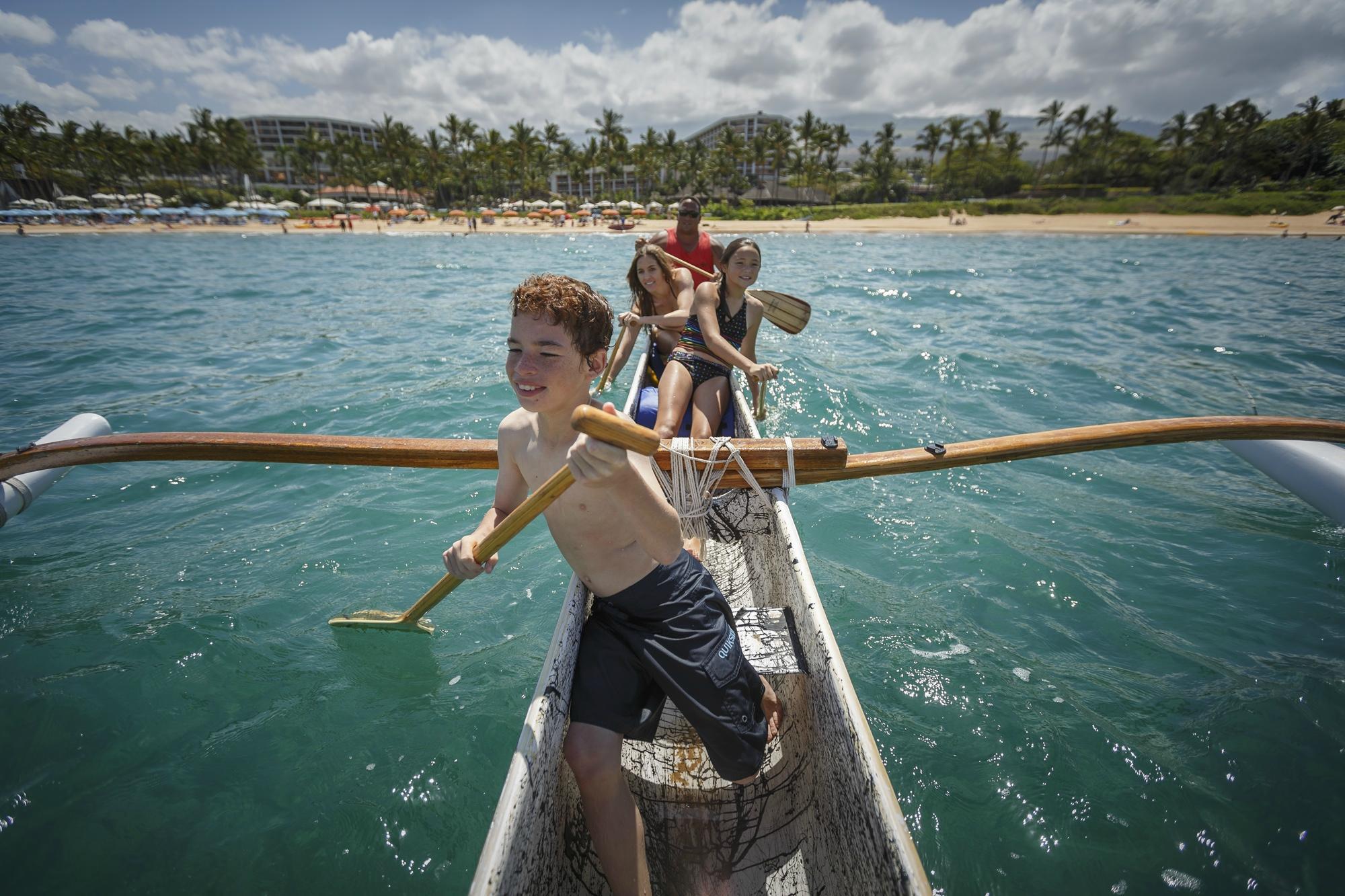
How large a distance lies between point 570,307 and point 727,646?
1439mm

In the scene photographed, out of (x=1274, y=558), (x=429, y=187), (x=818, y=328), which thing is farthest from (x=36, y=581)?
(x=429, y=187)

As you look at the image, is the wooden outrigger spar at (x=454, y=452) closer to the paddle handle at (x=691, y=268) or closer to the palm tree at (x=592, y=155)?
the paddle handle at (x=691, y=268)

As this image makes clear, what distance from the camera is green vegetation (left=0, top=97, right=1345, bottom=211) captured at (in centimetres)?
4709

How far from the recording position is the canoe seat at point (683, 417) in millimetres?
4953

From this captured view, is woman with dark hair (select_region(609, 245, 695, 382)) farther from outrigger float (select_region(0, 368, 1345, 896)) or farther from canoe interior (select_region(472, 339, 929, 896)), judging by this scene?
canoe interior (select_region(472, 339, 929, 896))

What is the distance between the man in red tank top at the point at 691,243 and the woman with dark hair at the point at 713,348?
1279 millimetres

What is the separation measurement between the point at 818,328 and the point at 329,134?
487 feet

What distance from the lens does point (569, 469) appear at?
173cm

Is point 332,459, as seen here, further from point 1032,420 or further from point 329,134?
point 329,134

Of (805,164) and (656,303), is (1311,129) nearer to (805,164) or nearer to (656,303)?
(805,164)

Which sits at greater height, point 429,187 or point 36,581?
point 429,187

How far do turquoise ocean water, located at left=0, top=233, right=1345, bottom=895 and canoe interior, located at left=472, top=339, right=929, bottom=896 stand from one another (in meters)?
0.83

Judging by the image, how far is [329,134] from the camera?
121 m

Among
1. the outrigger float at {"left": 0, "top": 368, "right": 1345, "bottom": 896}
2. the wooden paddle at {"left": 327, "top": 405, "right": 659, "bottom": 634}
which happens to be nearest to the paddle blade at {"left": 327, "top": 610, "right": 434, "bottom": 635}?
the outrigger float at {"left": 0, "top": 368, "right": 1345, "bottom": 896}
